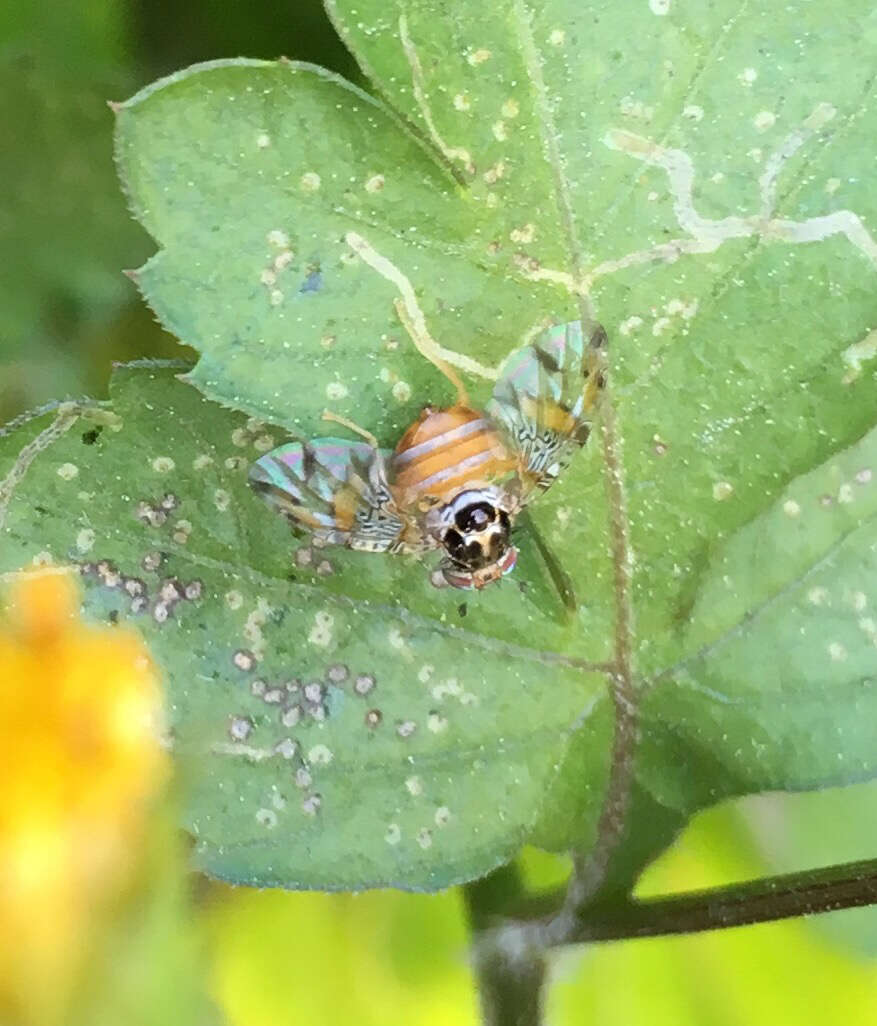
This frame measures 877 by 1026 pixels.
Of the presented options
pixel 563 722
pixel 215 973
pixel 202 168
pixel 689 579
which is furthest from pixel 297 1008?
pixel 202 168

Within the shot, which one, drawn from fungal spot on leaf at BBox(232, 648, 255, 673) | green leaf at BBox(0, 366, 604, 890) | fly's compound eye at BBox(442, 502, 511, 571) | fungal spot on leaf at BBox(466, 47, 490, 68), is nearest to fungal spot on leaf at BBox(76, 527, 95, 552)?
green leaf at BBox(0, 366, 604, 890)

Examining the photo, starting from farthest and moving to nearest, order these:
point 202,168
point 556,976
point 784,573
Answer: point 556,976 → point 784,573 → point 202,168

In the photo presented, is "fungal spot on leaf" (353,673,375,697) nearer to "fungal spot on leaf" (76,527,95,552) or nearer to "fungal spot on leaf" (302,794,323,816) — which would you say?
"fungal spot on leaf" (302,794,323,816)

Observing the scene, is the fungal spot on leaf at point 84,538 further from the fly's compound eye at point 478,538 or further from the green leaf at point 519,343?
the fly's compound eye at point 478,538

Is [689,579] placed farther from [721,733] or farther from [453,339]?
[453,339]

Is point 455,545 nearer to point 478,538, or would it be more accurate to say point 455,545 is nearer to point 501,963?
point 478,538

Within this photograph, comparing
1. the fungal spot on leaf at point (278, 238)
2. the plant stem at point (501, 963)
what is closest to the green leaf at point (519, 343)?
the fungal spot on leaf at point (278, 238)

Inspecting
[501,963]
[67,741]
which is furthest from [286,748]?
[501,963]
